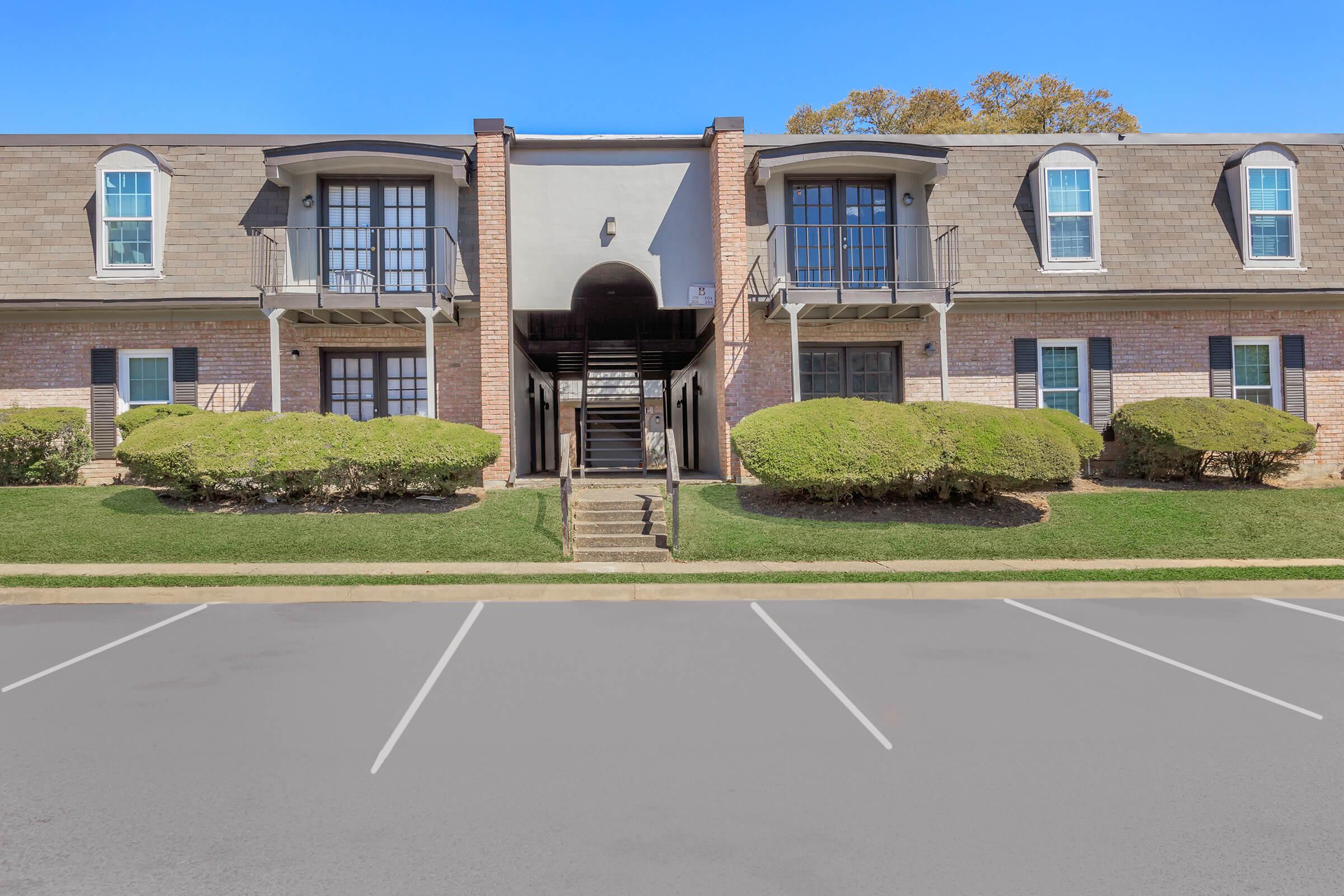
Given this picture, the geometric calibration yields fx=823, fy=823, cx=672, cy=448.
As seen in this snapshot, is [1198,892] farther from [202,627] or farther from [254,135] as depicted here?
[254,135]

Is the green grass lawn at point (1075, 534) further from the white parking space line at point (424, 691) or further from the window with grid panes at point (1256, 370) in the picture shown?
the white parking space line at point (424, 691)

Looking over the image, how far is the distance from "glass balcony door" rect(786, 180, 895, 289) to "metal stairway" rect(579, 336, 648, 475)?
4233 millimetres

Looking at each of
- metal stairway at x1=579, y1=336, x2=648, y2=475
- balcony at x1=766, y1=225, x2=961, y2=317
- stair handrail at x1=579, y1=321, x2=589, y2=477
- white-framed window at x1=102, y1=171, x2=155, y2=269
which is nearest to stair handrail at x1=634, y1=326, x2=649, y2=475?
metal stairway at x1=579, y1=336, x2=648, y2=475

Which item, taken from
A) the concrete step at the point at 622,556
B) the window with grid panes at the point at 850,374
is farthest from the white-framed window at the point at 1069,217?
the concrete step at the point at 622,556

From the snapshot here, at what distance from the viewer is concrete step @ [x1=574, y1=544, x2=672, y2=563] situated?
34.3ft

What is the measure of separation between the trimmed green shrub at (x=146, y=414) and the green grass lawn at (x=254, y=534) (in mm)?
1697

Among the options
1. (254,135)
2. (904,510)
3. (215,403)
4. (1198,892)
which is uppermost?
(254,135)

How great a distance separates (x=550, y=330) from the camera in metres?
22.0

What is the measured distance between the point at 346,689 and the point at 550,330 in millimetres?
17347

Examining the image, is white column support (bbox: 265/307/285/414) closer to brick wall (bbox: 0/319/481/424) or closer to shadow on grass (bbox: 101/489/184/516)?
brick wall (bbox: 0/319/481/424)

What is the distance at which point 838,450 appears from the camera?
37.3 ft

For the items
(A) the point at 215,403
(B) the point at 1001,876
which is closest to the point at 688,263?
(A) the point at 215,403

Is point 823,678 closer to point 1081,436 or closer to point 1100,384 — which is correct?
point 1081,436

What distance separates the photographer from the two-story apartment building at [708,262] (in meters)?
14.2
